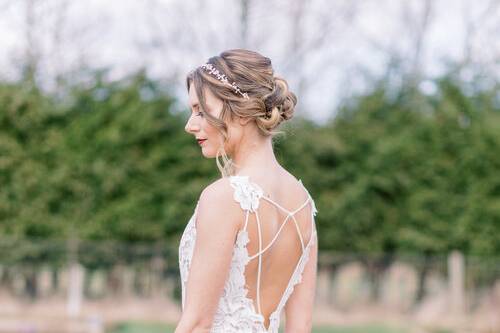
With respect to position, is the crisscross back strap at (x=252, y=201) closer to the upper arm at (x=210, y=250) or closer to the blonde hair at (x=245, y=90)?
the upper arm at (x=210, y=250)

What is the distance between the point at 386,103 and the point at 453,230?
2.21 metres

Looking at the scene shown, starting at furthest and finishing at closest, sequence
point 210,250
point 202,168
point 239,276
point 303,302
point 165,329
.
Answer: point 202,168
point 165,329
point 303,302
point 239,276
point 210,250

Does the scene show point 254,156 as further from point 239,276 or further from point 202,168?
point 202,168

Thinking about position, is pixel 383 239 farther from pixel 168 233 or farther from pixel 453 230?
pixel 168 233

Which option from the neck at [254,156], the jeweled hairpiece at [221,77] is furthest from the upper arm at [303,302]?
the jeweled hairpiece at [221,77]

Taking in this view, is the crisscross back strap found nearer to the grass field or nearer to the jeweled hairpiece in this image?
the jeweled hairpiece

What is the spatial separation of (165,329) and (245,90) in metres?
8.66

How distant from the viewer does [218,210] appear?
6.37 ft

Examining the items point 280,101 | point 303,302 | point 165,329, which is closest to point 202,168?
point 165,329

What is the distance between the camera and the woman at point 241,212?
194 cm

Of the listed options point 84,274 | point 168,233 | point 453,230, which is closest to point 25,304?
point 84,274

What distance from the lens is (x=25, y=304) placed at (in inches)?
436

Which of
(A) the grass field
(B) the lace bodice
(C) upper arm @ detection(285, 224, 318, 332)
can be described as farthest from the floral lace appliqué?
(A) the grass field

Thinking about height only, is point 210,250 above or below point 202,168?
below
